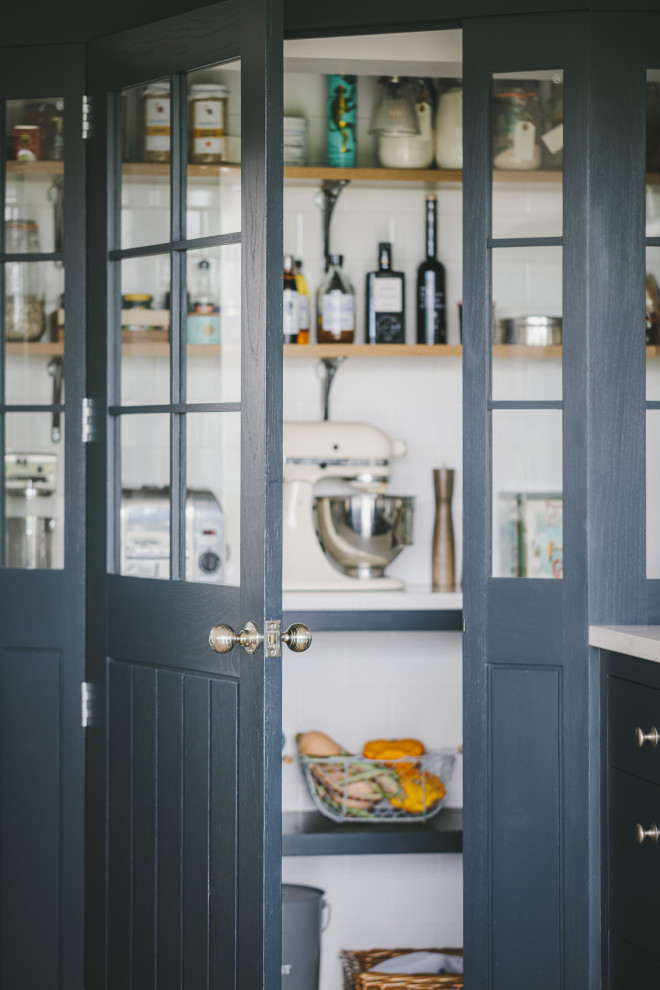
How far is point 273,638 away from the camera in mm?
1854

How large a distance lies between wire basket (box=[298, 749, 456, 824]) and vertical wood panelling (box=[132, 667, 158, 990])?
2.38 ft

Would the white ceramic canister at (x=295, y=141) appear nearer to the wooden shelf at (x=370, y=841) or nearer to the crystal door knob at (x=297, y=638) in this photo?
the crystal door knob at (x=297, y=638)

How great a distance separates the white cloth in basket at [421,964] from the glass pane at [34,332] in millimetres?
1797

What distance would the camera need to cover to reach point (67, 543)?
2.43 meters

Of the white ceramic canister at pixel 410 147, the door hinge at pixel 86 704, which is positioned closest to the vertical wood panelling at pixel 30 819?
the door hinge at pixel 86 704

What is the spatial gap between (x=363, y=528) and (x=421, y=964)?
1238 millimetres

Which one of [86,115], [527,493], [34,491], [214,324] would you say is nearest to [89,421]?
[34,491]

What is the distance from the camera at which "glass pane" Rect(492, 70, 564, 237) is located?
2.31m

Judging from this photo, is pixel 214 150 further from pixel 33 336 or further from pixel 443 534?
pixel 443 534

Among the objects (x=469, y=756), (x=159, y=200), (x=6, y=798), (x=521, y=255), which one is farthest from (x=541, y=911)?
(x=159, y=200)

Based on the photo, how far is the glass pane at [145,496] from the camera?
2285 millimetres

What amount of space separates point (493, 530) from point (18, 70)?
1.55 meters

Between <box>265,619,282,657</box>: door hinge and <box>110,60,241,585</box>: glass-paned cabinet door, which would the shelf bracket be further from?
<box>265,619,282,657</box>: door hinge

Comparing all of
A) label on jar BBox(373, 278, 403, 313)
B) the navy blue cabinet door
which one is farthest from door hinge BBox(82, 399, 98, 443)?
label on jar BBox(373, 278, 403, 313)
